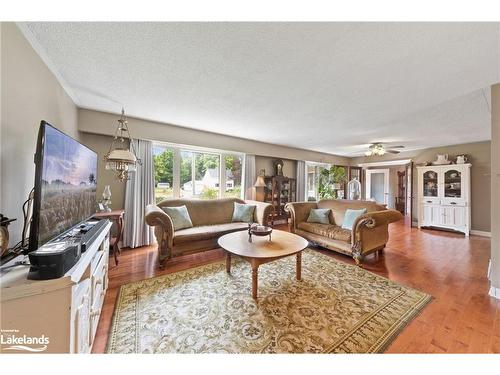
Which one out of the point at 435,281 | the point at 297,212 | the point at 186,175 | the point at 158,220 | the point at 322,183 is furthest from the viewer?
the point at 322,183

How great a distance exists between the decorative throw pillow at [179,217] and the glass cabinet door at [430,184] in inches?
247

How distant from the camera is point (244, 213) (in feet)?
12.6

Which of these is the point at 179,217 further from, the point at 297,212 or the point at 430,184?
the point at 430,184

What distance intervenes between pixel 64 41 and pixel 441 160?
7.37 m

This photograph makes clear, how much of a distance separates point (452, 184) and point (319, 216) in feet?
13.1

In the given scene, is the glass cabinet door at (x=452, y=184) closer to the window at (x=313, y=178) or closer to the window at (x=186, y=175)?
the window at (x=313, y=178)

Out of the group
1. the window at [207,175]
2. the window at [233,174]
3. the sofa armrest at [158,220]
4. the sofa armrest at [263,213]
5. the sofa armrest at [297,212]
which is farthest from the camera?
the window at [233,174]


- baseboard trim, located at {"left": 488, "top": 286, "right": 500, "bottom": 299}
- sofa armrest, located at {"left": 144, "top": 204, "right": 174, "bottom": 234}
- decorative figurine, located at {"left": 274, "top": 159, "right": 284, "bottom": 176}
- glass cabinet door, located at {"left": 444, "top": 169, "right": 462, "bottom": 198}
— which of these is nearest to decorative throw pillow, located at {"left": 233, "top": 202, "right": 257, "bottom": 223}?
sofa armrest, located at {"left": 144, "top": 204, "right": 174, "bottom": 234}

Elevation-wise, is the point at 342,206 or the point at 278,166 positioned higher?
the point at 278,166

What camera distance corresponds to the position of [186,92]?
7.59 feet

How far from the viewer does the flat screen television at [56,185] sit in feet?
3.39

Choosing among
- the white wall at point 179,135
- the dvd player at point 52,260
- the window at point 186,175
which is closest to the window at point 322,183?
the white wall at point 179,135

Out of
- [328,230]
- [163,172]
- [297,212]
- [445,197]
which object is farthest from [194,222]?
[445,197]
